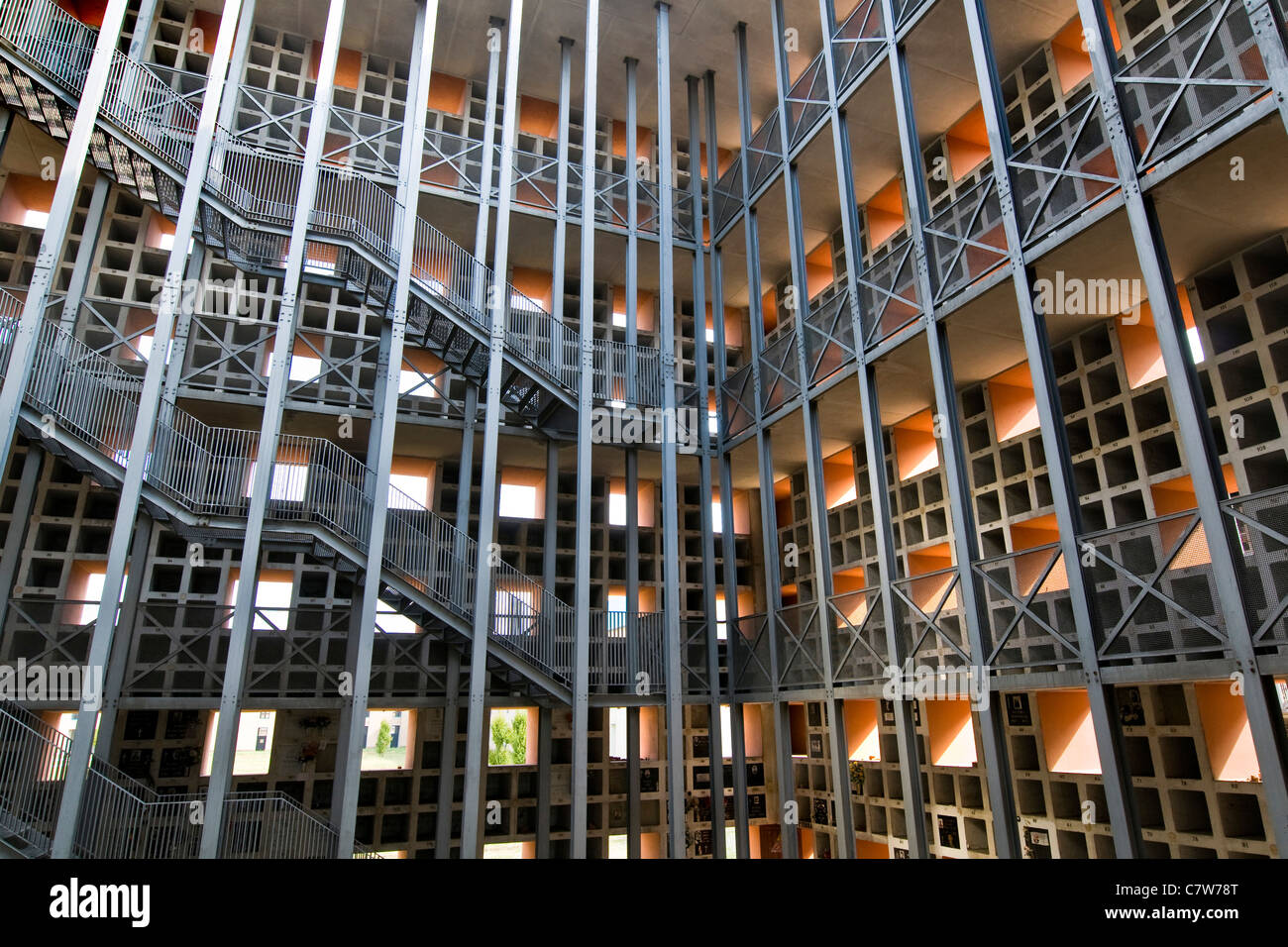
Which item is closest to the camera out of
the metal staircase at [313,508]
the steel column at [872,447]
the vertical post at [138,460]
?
the vertical post at [138,460]

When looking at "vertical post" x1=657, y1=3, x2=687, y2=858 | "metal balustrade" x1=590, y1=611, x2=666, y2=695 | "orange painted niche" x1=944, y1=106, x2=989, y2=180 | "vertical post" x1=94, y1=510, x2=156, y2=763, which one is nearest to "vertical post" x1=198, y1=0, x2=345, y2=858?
"vertical post" x1=94, y1=510, x2=156, y2=763

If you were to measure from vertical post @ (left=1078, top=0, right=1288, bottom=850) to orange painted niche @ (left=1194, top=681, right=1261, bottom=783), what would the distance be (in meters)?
2.92

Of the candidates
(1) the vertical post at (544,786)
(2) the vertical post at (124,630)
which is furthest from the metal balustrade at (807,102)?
(2) the vertical post at (124,630)

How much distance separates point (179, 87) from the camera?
1764 cm

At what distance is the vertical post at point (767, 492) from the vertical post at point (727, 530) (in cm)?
80

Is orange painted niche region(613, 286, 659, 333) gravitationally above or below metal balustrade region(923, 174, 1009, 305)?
above

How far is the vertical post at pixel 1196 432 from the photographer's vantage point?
24.0 ft

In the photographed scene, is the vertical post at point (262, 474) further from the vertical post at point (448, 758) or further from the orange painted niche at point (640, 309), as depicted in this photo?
the orange painted niche at point (640, 309)

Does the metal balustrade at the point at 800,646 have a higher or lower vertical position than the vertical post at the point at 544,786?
higher

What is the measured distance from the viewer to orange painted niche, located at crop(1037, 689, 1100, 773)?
12.9 meters

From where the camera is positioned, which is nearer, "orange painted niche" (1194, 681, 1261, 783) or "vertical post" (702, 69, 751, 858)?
"orange painted niche" (1194, 681, 1261, 783)

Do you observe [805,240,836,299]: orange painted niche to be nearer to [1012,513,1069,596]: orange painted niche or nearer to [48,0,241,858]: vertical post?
[1012,513,1069,596]: orange painted niche

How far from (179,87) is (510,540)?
13438 millimetres

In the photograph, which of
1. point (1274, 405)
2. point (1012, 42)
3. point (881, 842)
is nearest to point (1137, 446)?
point (1274, 405)
